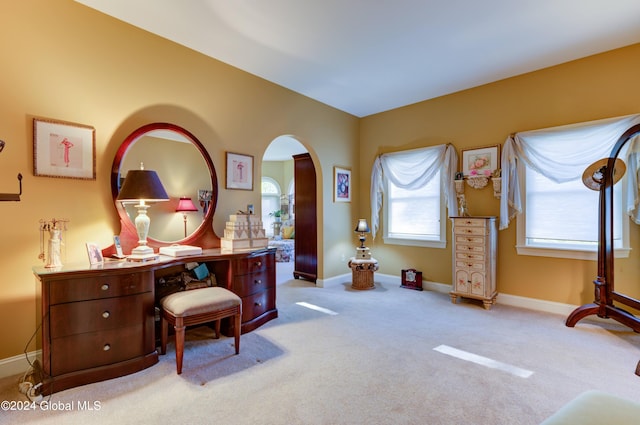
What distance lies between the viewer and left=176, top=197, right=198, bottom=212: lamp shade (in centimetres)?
311

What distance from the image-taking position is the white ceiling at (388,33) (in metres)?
2.54

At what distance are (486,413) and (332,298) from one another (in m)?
2.49

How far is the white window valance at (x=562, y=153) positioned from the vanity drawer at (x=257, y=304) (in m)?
3.06

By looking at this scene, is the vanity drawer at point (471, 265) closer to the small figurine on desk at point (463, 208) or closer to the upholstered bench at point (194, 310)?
the small figurine on desk at point (463, 208)

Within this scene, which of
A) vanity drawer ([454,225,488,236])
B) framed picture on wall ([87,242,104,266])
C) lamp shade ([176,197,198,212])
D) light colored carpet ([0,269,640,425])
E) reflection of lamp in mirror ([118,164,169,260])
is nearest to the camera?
light colored carpet ([0,269,640,425])

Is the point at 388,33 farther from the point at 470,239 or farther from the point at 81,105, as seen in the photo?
the point at 81,105

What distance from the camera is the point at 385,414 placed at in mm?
1799

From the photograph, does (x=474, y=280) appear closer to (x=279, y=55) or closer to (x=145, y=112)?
(x=279, y=55)

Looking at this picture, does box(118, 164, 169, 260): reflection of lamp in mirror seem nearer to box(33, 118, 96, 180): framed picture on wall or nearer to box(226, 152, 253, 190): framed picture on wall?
box(33, 118, 96, 180): framed picture on wall

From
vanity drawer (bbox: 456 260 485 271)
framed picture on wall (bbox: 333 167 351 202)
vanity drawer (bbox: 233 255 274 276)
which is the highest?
framed picture on wall (bbox: 333 167 351 202)

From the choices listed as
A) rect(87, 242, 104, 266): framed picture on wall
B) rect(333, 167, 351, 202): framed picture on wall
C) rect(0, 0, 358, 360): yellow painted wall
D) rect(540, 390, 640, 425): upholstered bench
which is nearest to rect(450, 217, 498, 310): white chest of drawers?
rect(333, 167, 351, 202): framed picture on wall

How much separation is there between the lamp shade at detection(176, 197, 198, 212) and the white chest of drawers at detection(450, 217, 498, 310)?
10.6 ft

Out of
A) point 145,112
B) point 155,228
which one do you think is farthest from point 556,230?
point 145,112

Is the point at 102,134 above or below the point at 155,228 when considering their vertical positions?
above
